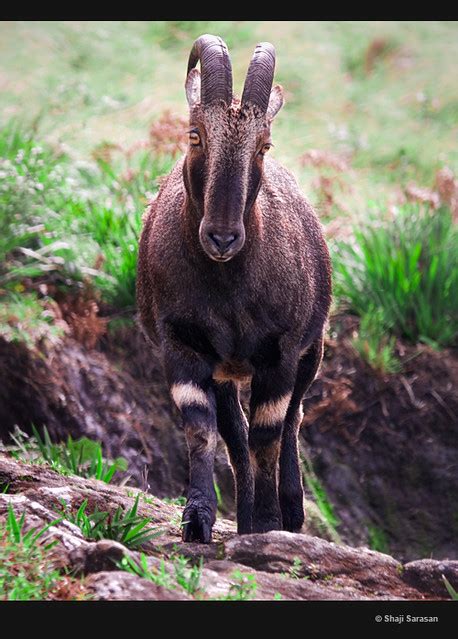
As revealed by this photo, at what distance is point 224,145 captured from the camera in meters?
6.45

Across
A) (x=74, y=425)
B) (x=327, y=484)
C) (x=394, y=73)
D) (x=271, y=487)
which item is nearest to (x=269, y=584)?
(x=271, y=487)

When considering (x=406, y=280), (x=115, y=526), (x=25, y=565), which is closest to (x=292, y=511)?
(x=115, y=526)

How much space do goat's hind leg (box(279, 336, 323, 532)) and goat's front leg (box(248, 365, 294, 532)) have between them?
15.5 inches

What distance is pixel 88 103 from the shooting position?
600 inches

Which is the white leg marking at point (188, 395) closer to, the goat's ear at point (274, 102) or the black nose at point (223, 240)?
the black nose at point (223, 240)

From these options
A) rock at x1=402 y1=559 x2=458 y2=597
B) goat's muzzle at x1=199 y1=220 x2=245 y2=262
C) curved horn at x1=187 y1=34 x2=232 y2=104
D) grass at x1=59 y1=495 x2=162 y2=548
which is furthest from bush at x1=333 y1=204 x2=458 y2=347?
grass at x1=59 y1=495 x2=162 y2=548

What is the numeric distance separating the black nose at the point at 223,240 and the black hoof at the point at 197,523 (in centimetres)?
141

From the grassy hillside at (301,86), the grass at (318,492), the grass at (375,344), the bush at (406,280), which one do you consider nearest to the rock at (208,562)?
the grass at (318,492)

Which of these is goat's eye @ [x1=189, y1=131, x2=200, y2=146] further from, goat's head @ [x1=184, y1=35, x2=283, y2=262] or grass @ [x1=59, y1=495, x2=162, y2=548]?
grass @ [x1=59, y1=495, x2=162, y2=548]

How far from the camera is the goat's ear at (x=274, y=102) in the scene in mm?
6882

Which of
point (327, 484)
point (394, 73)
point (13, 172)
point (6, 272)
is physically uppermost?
point (394, 73)

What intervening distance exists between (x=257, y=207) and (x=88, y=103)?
8.72m

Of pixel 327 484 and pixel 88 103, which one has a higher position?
pixel 88 103

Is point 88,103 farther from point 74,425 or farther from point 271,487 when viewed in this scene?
point 271,487
